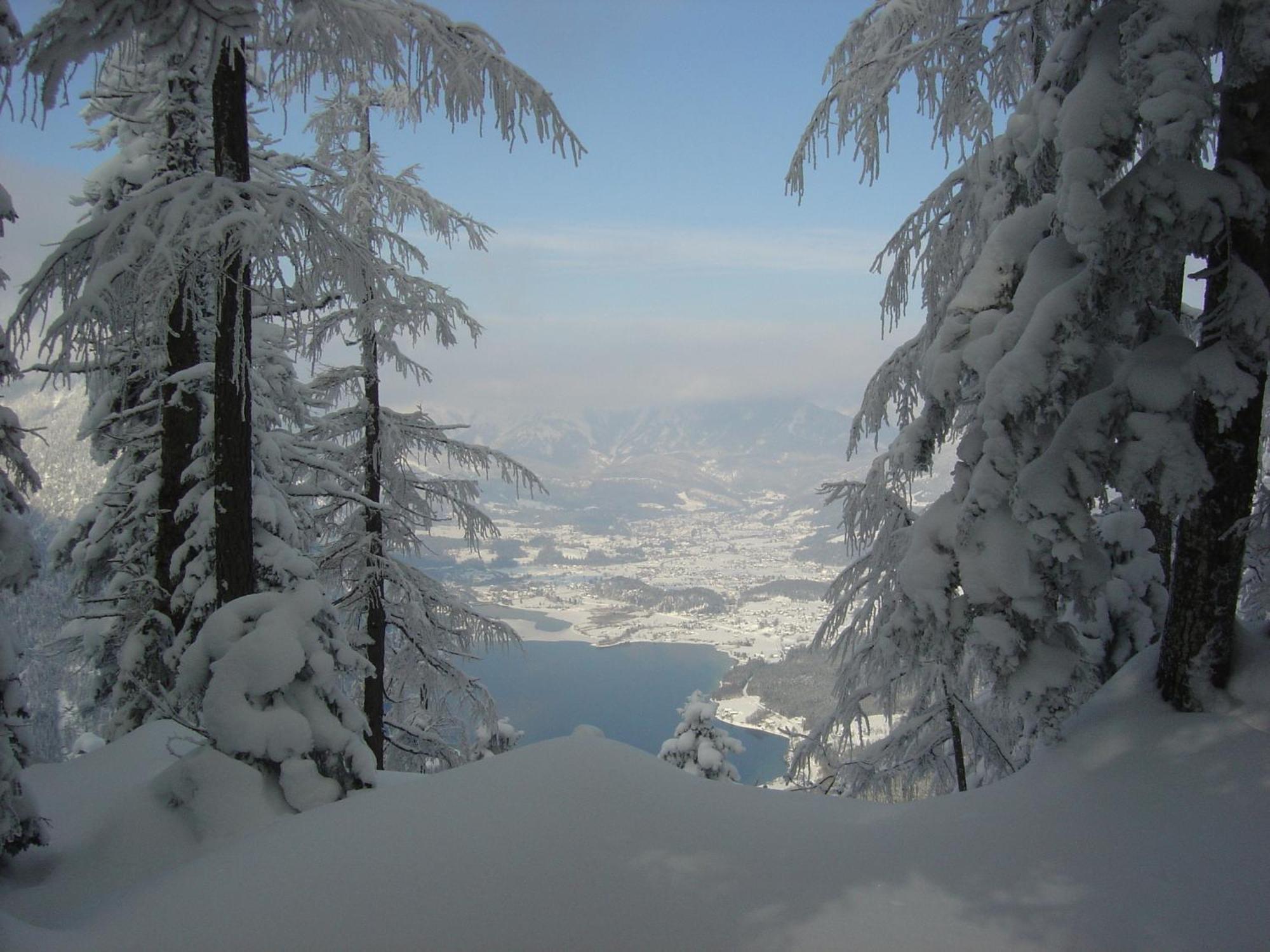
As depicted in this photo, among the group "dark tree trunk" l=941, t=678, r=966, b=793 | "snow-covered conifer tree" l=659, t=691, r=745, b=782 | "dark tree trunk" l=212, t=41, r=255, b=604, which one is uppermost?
"dark tree trunk" l=212, t=41, r=255, b=604

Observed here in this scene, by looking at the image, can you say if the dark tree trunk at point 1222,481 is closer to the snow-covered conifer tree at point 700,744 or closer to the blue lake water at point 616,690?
the snow-covered conifer tree at point 700,744

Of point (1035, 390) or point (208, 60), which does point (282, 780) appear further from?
point (1035, 390)

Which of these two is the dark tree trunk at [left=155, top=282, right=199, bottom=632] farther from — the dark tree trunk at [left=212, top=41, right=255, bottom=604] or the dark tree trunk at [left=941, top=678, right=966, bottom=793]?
the dark tree trunk at [left=941, top=678, right=966, bottom=793]

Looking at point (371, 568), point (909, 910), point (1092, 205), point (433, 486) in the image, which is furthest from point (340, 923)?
point (433, 486)

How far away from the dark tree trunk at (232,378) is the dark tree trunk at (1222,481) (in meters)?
6.09

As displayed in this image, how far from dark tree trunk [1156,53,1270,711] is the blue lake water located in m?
30.6

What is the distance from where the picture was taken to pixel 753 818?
377cm

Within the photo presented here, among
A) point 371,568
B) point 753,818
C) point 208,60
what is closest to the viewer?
point 753,818

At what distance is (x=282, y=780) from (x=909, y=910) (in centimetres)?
404

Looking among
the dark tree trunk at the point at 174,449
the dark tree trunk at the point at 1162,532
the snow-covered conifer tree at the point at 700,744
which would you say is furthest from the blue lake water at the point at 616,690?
the dark tree trunk at the point at 1162,532

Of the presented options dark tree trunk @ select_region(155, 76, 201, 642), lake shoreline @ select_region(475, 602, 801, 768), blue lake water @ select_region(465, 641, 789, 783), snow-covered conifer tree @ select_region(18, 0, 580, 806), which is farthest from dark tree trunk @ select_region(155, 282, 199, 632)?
lake shoreline @ select_region(475, 602, 801, 768)

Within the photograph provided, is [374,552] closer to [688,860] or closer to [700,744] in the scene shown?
[688,860]

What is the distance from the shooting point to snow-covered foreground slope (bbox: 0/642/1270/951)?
2646 millimetres

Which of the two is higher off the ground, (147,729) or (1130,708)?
(1130,708)
